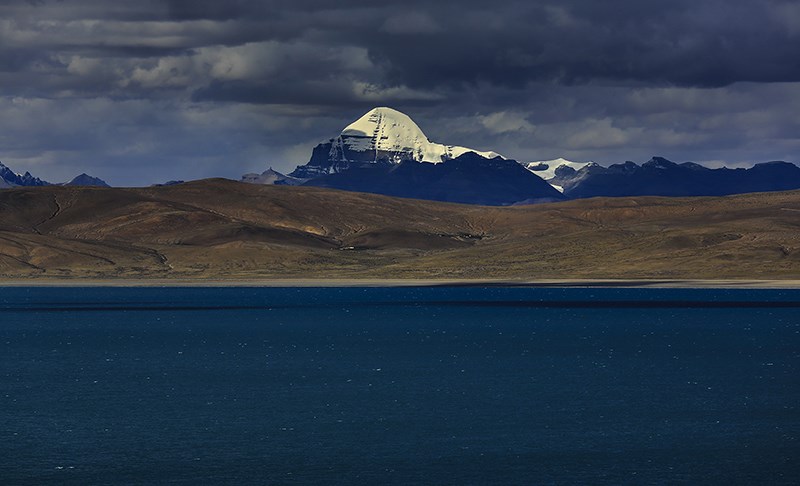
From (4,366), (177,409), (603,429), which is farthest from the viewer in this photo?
(4,366)

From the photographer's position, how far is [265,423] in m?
71.2

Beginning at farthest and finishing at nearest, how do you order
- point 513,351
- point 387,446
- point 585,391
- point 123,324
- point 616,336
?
point 123,324 → point 616,336 → point 513,351 → point 585,391 → point 387,446

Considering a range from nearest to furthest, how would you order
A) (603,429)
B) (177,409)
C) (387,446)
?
1. (387,446)
2. (603,429)
3. (177,409)

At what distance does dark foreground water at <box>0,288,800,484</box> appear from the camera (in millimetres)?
58688

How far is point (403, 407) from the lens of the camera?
255 feet

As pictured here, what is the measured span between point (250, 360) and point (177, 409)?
32.1 m

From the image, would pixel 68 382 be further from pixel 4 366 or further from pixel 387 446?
pixel 387 446

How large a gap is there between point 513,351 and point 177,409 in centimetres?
4742

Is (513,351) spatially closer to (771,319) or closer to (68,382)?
(68,382)

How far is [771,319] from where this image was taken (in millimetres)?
164125

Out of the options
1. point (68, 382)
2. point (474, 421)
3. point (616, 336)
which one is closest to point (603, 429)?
point (474, 421)

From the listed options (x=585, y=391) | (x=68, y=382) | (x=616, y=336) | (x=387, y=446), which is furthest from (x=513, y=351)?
(x=387, y=446)

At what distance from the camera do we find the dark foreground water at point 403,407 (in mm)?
58688

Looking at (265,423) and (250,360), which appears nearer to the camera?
(265,423)
